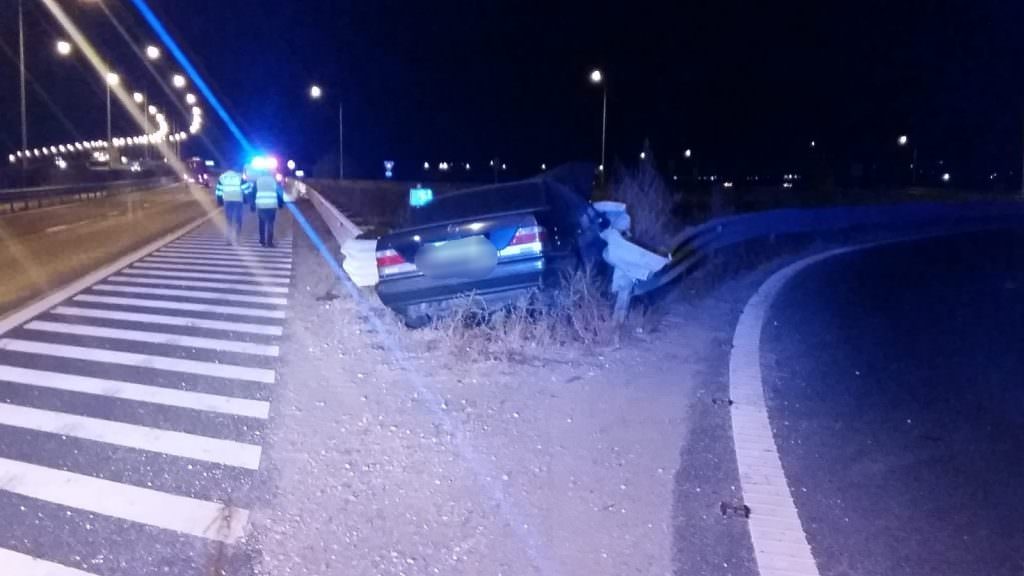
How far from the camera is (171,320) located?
13844mm

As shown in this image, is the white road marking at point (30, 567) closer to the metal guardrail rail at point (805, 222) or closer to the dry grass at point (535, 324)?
the dry grass at point (535, 324)

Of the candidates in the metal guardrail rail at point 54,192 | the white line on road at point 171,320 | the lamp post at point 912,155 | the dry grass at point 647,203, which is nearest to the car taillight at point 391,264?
the white line on road at point 171,320

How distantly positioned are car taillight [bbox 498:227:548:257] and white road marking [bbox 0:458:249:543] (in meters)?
5.14

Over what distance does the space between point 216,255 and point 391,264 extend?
12.4m

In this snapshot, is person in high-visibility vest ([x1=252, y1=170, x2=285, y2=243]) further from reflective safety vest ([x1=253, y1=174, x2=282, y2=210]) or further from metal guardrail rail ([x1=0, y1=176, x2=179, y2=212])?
metal guardrail rail ([x1=0, y1=176, x2=179, y2=212])

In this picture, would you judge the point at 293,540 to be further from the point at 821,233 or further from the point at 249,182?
the point at 821,233

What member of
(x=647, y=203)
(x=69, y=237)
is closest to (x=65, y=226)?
(x=69, y=237)

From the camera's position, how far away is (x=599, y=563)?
19.4 feet

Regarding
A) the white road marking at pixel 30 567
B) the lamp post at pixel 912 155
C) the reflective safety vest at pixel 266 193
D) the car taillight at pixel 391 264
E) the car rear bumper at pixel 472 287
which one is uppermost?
the lamp post at pixel 912 155

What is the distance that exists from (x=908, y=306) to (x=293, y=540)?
11822 millimetres

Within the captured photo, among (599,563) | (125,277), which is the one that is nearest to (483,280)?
(599,563)

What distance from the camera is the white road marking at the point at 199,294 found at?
52.2 ft

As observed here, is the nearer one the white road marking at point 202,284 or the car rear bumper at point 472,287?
the car rear bumper at point 472,287

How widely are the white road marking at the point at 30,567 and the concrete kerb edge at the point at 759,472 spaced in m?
3.46
